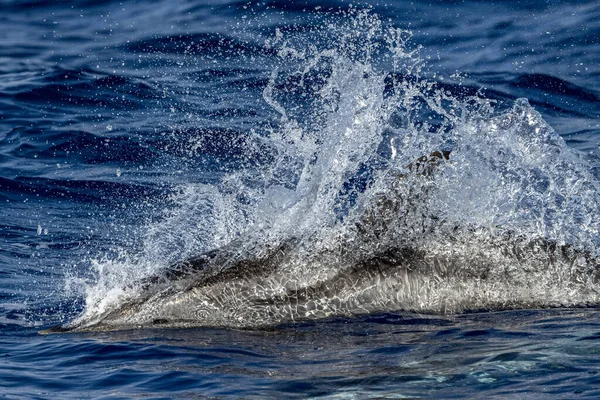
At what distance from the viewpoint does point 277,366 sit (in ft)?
21.5

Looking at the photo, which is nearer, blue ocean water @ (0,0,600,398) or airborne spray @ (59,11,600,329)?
blue ocean water @ (0,0,600,398)

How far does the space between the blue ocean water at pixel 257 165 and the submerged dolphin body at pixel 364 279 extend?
73mm

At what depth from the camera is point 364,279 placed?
25.1 ft

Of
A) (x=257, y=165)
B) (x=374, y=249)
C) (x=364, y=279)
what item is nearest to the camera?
(x=364, y=279)

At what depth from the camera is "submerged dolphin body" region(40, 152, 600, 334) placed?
758cm

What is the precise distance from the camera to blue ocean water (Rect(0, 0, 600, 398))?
6.56 metres

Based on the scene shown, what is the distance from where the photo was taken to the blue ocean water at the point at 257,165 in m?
6.56

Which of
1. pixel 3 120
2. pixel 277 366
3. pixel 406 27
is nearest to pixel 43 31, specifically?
pixel 3 120

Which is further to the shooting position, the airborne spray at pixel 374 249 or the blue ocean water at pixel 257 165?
the airborne spray at pixel 374 249

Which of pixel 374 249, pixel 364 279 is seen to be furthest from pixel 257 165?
pixel 364 279

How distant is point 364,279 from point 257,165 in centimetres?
563

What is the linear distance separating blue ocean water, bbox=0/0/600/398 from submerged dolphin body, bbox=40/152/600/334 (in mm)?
73

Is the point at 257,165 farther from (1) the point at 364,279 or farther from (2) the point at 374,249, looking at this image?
(1) the point at 364,279

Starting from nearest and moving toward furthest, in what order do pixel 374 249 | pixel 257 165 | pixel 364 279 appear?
1. pixel 364 279
2. pixel 374 249
3. pixel 257 165
